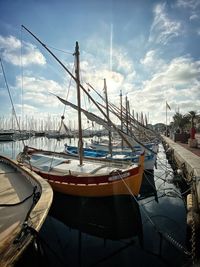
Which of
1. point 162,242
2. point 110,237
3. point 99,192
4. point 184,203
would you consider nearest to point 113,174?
point 99,192

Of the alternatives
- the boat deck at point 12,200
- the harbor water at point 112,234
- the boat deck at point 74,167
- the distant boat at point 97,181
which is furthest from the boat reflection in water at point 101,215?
the boat deck at point 12,200

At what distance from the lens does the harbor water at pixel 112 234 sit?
5.93m

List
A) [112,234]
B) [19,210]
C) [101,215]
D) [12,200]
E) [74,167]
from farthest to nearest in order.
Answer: [74,167] < [101,215] < [112,234] < [12,200] < [19,210]

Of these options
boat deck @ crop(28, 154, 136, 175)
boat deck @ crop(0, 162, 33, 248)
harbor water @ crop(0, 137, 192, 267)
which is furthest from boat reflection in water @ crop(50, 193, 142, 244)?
boat deck @ crop(0, 162, 33, 248)

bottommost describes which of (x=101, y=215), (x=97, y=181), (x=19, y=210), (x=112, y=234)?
(x=112, y=234)

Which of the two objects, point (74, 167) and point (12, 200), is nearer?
point (12, 200)

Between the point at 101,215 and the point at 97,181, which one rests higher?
the point at 97,181

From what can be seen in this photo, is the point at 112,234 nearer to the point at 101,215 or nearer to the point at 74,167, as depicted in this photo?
the point at 101,215

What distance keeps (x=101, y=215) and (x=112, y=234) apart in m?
1.59

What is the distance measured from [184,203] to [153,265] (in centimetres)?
623

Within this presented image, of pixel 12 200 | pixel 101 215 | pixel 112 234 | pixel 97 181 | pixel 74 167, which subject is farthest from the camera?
pixel 74 167

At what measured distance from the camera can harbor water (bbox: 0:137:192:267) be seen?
5.93m

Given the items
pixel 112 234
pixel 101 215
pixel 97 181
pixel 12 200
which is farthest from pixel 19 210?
pixel 101 215

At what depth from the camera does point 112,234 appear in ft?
25.1
